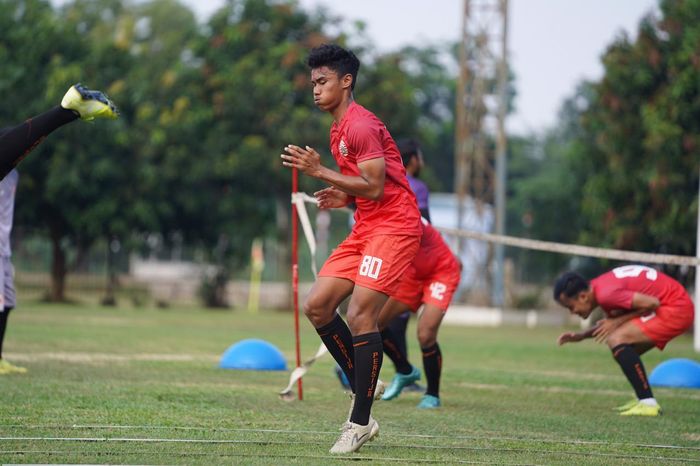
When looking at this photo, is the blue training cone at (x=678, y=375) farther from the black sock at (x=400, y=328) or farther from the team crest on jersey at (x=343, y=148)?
the team crest on jersey at (x=343, y=148)

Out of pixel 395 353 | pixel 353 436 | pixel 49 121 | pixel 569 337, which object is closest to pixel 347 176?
pixel 353 436

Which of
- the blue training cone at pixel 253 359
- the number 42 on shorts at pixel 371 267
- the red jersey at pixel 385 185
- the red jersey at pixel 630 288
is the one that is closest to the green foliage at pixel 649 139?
the blue training cone at pixel 253 359

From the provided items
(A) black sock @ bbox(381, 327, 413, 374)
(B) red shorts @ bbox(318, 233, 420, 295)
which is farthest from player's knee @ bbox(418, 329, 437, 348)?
(B) red shorts @ bbox(318, 233, 420, 295)

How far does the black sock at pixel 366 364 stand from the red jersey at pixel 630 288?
3.71 meters

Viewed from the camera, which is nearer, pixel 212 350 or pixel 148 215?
pixel 212 350

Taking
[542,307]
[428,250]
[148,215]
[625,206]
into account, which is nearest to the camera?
[428,250]

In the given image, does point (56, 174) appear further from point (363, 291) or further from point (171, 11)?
point (171, 11)

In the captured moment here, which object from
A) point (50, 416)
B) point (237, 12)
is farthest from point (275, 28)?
point (50, 416)

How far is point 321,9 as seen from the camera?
37.7 metres

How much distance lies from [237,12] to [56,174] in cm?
846

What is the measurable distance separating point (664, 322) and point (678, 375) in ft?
9.83

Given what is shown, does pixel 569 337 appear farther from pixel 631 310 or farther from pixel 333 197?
pixel 333 197

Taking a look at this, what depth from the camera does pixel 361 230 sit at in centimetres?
793

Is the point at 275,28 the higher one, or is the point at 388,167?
the point at 275,28
